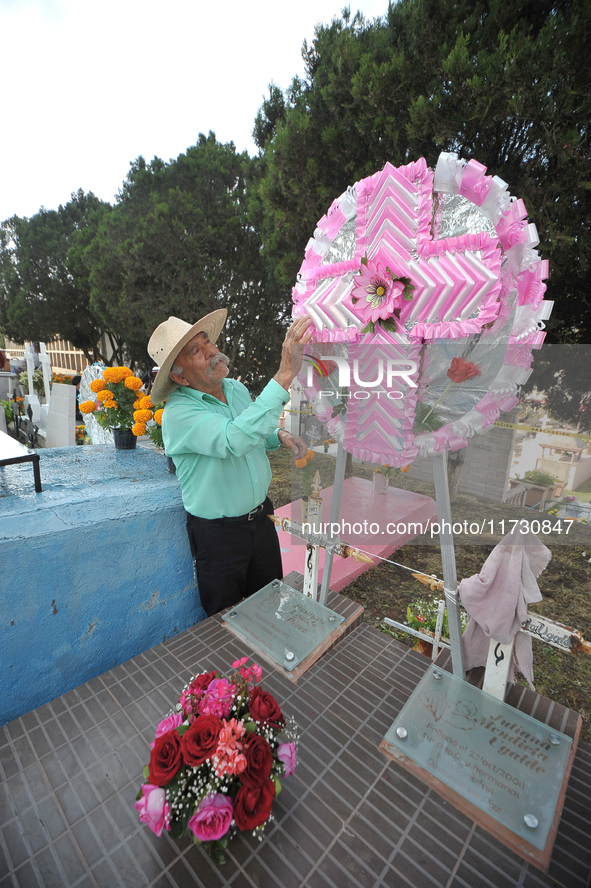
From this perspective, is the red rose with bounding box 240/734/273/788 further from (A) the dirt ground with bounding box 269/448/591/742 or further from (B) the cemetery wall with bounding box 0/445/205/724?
(A) the dirt ground with bounding box 269/448/591/742

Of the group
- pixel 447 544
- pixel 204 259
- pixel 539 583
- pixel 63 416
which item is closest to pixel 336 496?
pixel 447 544

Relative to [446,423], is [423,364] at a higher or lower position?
higher

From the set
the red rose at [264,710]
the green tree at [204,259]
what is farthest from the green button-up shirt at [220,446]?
the green tree at [204,259]

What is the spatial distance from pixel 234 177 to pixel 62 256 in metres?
11.5

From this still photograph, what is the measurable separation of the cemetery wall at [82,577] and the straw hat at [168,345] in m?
0.66

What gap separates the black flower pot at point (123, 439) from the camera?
10.7 ft

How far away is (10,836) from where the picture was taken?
48.1 inches

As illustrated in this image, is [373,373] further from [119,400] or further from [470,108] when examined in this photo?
[470,108]

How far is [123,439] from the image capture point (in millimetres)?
3283

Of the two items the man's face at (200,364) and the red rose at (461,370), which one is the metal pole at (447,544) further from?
the man's face at (200,364)

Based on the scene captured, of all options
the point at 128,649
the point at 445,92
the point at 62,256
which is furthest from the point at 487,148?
the point at 62,256

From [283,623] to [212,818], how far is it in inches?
38.2

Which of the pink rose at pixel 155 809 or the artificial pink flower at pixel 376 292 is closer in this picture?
the pink rose at pixel 155 809

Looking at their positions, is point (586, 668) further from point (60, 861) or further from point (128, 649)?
point (60, 861)
